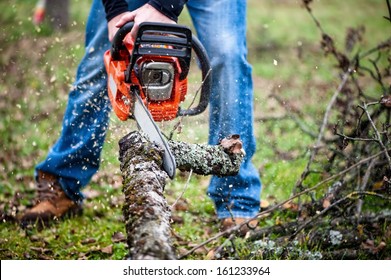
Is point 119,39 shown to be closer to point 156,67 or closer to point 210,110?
point 156,67

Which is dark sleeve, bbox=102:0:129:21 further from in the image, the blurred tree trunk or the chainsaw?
the blurred tree trunk

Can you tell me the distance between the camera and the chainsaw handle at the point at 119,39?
1915 millimetres

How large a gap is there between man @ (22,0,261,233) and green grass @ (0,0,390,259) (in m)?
0.11

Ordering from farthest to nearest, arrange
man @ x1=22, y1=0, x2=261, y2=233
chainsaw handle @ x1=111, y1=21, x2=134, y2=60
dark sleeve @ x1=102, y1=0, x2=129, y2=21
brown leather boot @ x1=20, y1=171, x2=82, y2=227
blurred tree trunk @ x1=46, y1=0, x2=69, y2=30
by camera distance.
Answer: blurred tree trunk @ x1=46, y1=0, x2=69, y2=30 < brown leather boot @ x1=20, y1=171, x2=82, y2=227 < man @ x1=22, y1=0, x2=261, y2=233 < dark sleeve @ x1=102, y1=0, x2=129, y2=21 < chainsaw handle @ x1=111, y1=21, x2=134, y2=60

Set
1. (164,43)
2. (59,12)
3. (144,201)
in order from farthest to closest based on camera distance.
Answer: (59,12) → (164,43) → (144,201)

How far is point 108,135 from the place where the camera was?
285cm

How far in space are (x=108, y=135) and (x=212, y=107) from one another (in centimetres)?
70

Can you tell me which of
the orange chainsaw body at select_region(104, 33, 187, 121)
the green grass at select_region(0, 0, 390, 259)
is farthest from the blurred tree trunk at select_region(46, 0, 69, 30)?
the orange chainsaw body at select_region(104, 33, 187, 121)

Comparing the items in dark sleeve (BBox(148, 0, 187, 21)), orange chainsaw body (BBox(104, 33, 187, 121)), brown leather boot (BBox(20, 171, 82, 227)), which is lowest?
brown leather boot (BBox(20, 171, 82, 227))

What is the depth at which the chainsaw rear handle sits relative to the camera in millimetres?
1812

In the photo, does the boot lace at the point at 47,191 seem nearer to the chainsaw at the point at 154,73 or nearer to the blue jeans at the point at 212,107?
the blue jeans at the point at 212,107

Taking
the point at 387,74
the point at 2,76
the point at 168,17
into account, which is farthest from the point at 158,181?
the point at 2,76

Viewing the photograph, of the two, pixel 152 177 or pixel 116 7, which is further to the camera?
pixel 116 7

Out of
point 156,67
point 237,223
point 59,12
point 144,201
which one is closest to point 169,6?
point 156,67
